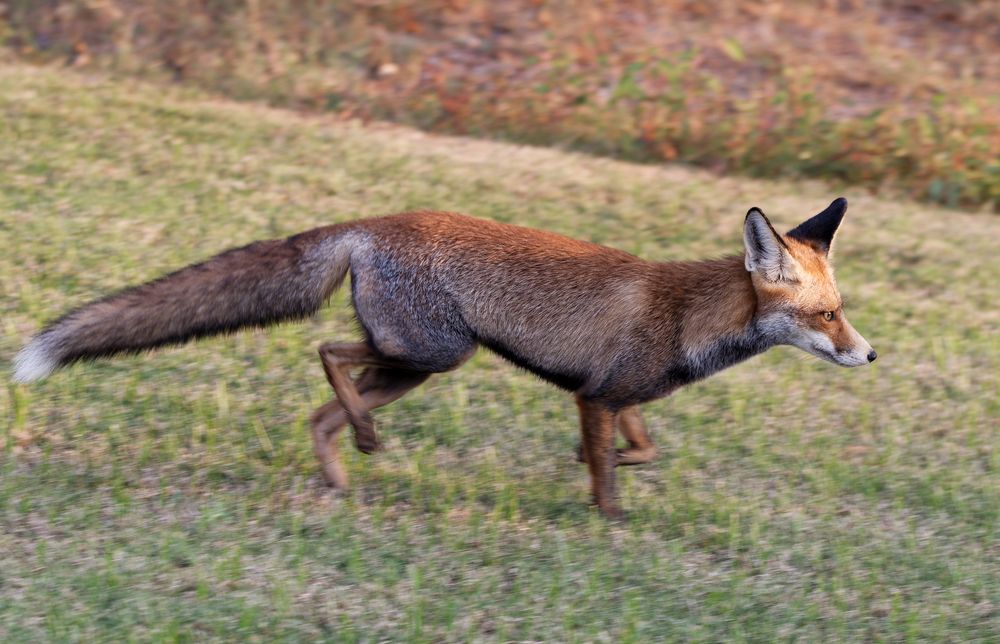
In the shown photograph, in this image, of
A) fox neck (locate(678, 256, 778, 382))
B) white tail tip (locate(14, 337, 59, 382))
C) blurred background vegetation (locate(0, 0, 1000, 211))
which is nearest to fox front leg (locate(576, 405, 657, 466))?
fox neck (locate(678, 256, 778, 382))

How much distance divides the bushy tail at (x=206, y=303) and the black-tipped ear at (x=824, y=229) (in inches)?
90.3

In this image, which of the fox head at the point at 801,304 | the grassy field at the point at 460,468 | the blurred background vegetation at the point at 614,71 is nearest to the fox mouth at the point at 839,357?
the fox head at the point at 801,304

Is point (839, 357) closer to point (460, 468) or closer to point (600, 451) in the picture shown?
point (600, 451)

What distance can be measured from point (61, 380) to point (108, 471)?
1039mm

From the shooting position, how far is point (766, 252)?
573 cm

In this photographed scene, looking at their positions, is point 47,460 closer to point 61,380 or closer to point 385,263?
point 61,380

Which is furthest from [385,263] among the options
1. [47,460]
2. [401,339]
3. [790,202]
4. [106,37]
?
[106,37]

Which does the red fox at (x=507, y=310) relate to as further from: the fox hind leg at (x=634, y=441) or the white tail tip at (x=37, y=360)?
the fox hind leg at (x=634, y=441)

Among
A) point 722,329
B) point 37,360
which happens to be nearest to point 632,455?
point 722,329

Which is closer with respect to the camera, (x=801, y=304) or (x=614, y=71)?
(x=801, y=304)

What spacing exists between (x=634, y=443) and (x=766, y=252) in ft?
4.38

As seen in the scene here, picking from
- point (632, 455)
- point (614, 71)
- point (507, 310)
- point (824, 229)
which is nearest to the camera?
point (507, 310)

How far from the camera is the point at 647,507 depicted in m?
6.28

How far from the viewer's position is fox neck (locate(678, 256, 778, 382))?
19.4ft
